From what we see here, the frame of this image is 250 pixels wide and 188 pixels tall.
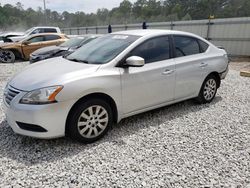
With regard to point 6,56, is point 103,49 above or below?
above

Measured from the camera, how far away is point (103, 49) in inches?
140

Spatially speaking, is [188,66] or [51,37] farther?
[51,37]

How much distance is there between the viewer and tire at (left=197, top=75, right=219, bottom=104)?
4438 millimetres

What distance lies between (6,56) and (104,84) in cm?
939

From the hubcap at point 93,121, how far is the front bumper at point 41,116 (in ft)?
0.82

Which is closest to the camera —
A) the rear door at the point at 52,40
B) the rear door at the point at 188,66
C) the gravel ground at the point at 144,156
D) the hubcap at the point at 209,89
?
the gravel ground at the point at 144,156

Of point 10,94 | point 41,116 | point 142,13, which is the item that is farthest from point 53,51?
point 142,13

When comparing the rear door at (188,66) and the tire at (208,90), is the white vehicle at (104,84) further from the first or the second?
the tire at (208,90)

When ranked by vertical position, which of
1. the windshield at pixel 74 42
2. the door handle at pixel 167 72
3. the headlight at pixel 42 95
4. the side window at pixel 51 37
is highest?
the side window at pixel 51 37

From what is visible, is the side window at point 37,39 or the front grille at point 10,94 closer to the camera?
the front grille at point 10,94

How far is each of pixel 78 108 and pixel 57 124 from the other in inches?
13.1

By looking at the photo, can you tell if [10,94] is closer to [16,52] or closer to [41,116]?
[41,116]

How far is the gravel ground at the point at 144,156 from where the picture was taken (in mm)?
2348

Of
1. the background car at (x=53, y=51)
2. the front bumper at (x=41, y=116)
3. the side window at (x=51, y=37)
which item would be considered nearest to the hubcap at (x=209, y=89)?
the front bumper at (x=41, y=116)
